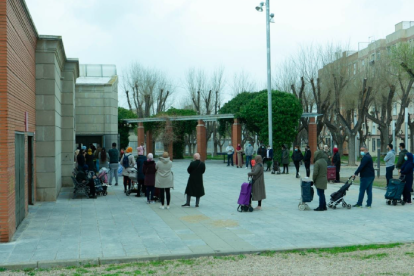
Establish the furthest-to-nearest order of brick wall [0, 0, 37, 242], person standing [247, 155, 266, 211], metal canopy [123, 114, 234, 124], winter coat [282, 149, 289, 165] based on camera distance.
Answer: metal canopy [123, 114, 234, 124], winter coat [282, 149, 289, 165], person standing [247, 155, 266, 211], brick wall [0, 0, 37, 242]

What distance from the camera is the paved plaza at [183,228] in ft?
27.0

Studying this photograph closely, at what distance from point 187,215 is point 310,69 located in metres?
31.2

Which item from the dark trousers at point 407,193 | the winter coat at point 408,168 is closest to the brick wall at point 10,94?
the winter coat at point 408,168

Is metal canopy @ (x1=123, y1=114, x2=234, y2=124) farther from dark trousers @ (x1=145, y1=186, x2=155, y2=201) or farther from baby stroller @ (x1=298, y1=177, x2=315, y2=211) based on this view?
baby stroller @ (x1=298, y1=177, x2=315, y2=211)

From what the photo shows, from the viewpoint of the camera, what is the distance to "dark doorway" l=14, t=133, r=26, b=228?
10359 millimetres

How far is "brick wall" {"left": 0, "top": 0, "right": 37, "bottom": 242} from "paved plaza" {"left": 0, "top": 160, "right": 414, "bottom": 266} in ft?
2.19

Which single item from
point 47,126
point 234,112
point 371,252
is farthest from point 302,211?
point 234,112

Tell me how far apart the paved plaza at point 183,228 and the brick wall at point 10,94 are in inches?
26.3

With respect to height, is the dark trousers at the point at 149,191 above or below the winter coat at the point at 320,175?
below

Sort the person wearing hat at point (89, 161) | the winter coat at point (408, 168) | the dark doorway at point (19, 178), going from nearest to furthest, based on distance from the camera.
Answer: the dark doorway at point (19, 178) < the winter coat at point (408, 168) < the person wearing hat at point (89, 161)

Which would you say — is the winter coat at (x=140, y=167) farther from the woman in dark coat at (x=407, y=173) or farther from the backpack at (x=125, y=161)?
the woman in dark coat at (x=407, y=173)

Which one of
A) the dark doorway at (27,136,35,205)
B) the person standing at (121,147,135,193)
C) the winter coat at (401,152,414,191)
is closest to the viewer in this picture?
the dark doorway at (27,136,35,205)

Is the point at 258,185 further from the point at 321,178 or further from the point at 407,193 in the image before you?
the point at 407,193

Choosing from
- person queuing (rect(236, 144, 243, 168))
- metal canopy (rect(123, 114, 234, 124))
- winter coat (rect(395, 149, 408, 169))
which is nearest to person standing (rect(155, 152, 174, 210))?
winter coat (rect(395, 149, 408, 169))
